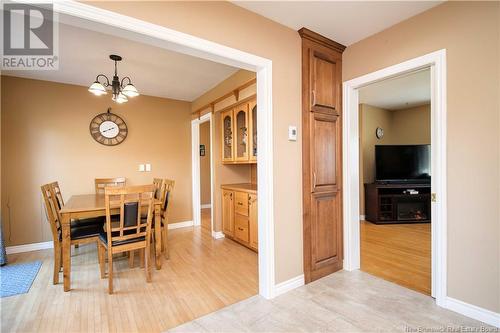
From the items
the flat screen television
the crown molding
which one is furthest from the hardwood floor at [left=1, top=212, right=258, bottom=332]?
the flat screen television

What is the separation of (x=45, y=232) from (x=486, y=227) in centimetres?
530

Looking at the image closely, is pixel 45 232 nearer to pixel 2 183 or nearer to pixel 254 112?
pixel 2 183

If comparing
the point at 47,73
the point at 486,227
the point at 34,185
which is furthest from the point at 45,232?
the point at 486,227

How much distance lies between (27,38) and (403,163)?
20.5 feet

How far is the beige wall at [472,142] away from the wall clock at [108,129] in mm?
4383

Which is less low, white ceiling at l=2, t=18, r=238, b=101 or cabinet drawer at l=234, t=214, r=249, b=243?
white ceiling at l=2, t=18, r=238, b=101

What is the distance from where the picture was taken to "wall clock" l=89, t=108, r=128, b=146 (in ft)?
13.1

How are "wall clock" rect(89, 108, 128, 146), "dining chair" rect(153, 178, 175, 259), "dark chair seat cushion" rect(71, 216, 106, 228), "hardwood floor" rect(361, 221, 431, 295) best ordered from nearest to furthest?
"hardwood floor" rect(361, 221, 431, 295), "dark chair seat cushion" rect(71, 216, 106, 228), "dining chair" rect(153, 178, 175, 259), "wall clock" rect(89, 108, 128, 146)

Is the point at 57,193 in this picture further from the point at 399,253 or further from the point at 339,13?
the point at 399,253

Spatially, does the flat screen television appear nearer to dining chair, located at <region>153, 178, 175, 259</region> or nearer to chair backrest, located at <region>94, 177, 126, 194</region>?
dining chair, located at <region>153, 178, 175, 259</region>

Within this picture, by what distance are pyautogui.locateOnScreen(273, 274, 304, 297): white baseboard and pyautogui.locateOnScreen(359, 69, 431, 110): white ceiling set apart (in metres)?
3.01

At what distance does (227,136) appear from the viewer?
401 centimetres

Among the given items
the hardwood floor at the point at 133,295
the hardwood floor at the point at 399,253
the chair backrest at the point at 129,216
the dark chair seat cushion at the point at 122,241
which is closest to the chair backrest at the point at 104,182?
the hardwood floor at the point at 133,295

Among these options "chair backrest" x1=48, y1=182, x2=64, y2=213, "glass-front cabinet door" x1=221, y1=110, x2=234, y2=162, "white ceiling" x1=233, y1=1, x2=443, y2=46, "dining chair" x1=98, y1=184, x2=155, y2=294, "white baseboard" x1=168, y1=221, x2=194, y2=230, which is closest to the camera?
"white ceiling" x1=233, y1=1, x2=443, y2=46
